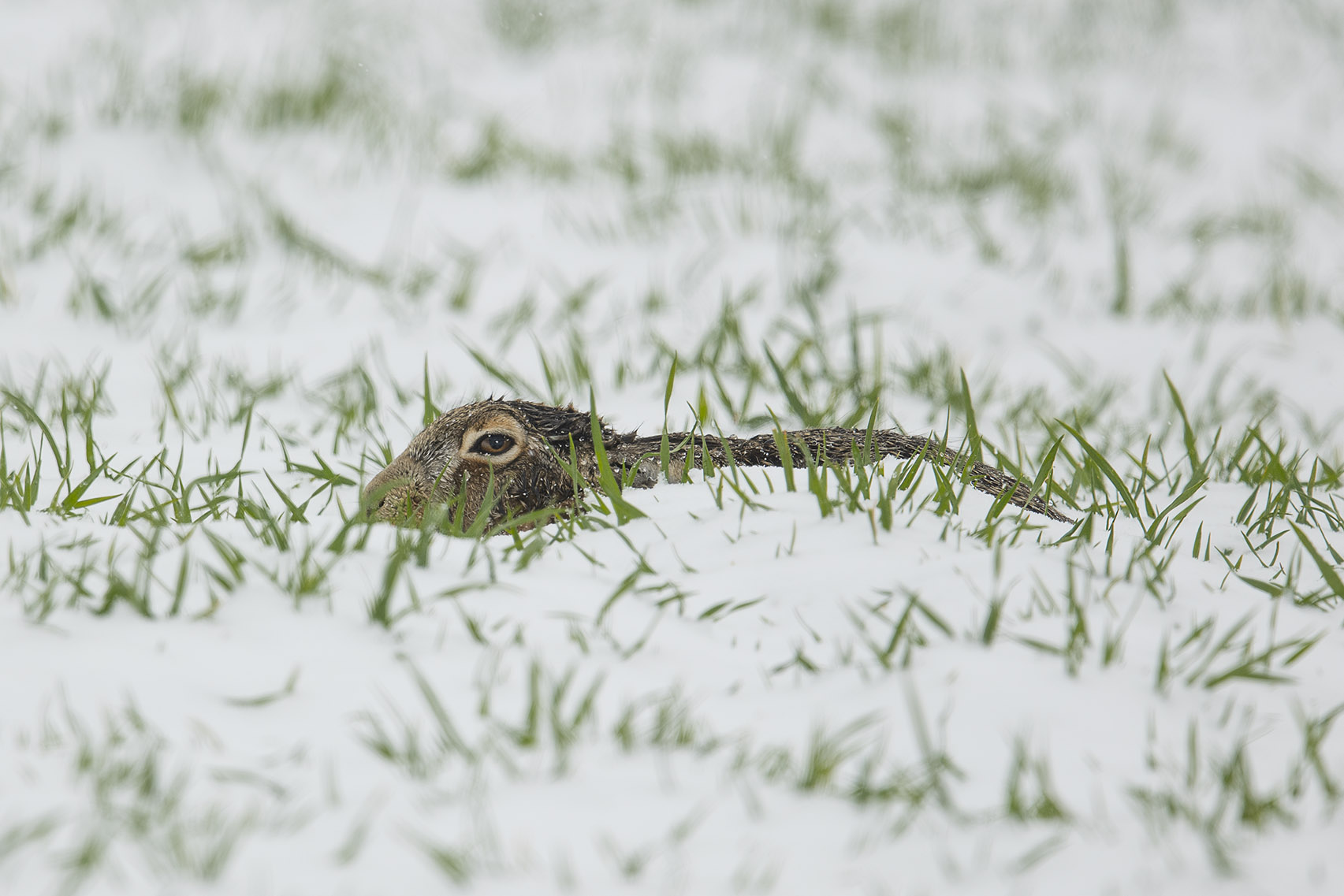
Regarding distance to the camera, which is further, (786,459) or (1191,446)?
(1191,446)

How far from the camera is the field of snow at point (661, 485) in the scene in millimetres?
2029

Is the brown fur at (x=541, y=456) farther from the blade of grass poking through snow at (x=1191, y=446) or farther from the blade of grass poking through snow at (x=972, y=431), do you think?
the blade of grass poking through snow at (x=1191, y=446)

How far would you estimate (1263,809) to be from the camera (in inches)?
80.0

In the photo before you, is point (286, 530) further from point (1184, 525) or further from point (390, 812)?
point (1184, 525)

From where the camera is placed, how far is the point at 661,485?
3.47 metres

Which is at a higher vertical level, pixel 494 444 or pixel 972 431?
pixel 494 444

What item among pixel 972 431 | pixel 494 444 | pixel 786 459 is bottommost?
pixel 786 459

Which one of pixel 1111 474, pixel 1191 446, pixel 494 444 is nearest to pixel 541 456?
pixel 494 444

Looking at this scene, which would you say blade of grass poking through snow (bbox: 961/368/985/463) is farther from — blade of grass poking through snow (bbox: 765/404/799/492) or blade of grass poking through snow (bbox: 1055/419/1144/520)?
blade of grass poking through snow (bbox: 765/404/799/492)

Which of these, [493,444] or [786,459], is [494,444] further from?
[786,459]

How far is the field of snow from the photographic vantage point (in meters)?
2.03

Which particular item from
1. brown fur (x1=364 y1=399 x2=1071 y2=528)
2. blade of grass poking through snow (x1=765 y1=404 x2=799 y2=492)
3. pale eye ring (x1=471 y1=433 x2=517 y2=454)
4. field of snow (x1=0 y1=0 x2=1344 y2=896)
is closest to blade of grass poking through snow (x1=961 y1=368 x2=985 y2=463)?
brown fur (x1=364 y1=399 x2=1071 y2=528)

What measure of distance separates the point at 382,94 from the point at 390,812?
7.53m

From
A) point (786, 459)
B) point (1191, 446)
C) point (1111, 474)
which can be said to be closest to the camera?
point (786, 459)
